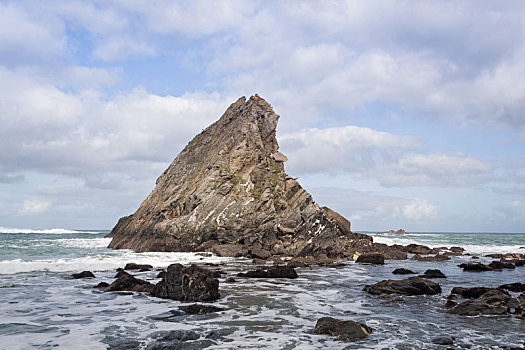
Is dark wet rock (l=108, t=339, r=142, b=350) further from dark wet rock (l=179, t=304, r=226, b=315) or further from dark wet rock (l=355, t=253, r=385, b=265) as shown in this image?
dark wet rock (l=355, t=253, r=385, b=265)

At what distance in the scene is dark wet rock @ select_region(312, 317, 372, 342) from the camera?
1023 cm

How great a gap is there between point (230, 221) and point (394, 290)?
2328 cm

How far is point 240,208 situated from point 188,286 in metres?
23.9

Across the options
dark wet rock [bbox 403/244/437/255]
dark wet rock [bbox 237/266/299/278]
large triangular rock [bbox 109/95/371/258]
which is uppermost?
large triangular rock [bbox 109/95/371/258]

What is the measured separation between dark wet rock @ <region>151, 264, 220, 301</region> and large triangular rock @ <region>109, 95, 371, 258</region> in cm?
1852

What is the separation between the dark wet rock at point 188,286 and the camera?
49.9ft

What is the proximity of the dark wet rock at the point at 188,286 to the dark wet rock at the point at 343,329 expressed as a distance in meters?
5.57

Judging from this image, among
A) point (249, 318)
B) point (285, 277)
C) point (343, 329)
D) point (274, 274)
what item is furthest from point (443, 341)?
point (274, 274)

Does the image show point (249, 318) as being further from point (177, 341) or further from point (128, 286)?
point (128, 286)

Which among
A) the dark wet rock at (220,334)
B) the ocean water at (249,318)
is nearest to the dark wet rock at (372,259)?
the ocean water at (249,318)

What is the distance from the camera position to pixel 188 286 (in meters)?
15.5

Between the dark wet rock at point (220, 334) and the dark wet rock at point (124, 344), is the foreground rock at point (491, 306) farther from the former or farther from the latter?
the dark wet rock at point (124, 344)

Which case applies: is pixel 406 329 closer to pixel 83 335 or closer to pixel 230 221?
pixel 83 335

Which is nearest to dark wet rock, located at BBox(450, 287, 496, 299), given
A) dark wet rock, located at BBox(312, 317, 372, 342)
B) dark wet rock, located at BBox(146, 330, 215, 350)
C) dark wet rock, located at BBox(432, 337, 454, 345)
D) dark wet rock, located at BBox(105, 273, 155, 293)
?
dark wet rock, located at BBox(432, 337, 454, 345)
